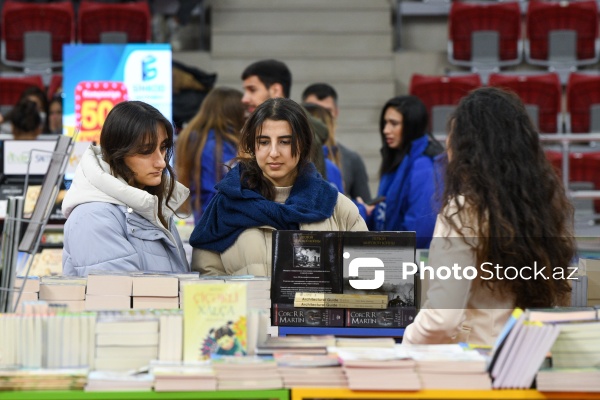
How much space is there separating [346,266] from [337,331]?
22 centimetres

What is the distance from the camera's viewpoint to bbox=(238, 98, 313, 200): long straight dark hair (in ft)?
12.0

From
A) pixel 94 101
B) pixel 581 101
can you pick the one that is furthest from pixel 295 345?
pixel 581 101

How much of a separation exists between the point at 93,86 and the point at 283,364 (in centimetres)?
369

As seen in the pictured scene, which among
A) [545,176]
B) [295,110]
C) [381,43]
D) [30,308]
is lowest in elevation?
[30,308]

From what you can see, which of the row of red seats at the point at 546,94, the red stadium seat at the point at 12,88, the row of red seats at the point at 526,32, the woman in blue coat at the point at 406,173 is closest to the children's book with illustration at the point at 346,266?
the woman in blue coat at the point at 406,173

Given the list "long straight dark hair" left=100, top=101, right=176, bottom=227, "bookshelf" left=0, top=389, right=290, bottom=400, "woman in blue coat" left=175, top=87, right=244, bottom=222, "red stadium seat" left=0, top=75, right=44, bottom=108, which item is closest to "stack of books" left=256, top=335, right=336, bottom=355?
"bookshelf" left=0, top=389, right=290, bottom=400

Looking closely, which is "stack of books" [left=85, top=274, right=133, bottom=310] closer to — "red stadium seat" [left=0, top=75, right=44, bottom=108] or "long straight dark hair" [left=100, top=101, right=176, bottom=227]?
"long straight dark hair" [left=100, top=101, right=176, bottom=227]

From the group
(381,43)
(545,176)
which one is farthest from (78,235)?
(381,43)

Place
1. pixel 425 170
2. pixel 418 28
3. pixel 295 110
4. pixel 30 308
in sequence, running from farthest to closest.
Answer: pixel 418 28, pixel 425 170, pixel 295 110, pixel 30 308

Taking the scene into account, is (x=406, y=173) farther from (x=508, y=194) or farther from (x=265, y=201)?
(x=508, y=194)

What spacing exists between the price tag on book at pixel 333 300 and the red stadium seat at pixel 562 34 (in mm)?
8160

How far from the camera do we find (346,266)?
3371 mm

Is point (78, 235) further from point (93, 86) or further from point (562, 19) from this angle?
point (562, 19)

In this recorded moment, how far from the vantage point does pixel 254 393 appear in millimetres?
2529
